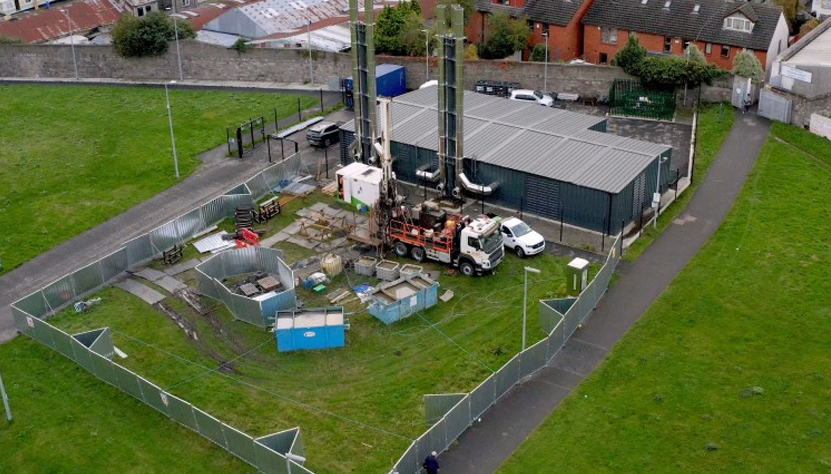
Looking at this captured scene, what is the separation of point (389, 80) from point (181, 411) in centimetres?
4011

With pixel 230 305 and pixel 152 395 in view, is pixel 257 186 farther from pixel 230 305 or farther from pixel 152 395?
pixel 152 395

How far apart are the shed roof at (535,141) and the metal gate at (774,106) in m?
13.8

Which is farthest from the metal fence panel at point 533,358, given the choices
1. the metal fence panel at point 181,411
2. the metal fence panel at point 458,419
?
the metal fence panel at point 181,411

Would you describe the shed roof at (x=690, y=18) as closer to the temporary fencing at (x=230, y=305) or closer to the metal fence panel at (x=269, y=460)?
the temporary fencing at (x=230, y=305)

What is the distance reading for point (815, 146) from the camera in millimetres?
59312

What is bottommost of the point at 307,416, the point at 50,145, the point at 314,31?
the point at 307,416

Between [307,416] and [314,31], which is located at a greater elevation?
[314,31]

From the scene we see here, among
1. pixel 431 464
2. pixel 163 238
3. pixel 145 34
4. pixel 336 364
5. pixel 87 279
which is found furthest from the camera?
pixel 145 34

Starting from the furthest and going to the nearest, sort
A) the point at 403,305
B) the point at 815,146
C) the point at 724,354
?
1. the point at 815,146
2. the point at 403,305
3. the point at 724,354

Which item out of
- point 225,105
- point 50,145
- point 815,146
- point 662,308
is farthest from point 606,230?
point 50,145

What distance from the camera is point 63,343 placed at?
1609 inches

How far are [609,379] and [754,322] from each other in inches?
324

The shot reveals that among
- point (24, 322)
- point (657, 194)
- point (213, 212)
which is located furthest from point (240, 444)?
point (657, 194)

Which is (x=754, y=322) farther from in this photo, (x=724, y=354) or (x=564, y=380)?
(x=564, y=380)
